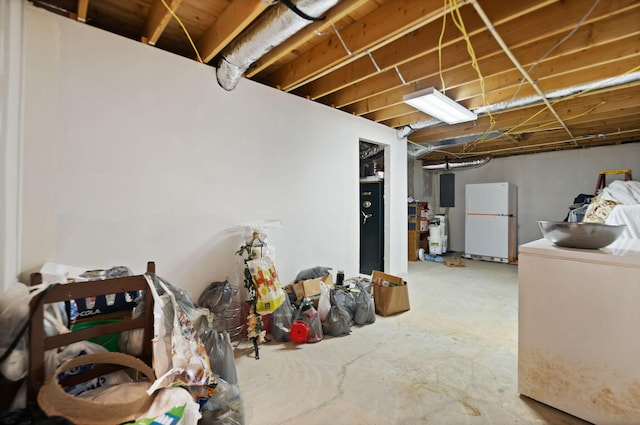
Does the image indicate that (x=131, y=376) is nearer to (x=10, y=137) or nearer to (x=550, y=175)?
(x=10, y=137)

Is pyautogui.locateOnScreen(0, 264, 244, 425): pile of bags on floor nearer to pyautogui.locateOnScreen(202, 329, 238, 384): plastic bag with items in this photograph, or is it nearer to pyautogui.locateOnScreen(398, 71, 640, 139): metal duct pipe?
pyautogui.locateOnScreen(202, 329, 238, 384): plastic bag with items

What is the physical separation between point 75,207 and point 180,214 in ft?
2.29

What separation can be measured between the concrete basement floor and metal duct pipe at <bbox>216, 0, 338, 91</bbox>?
248cm

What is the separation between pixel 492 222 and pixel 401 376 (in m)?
5.54

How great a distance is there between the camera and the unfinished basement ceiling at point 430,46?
6.57ft

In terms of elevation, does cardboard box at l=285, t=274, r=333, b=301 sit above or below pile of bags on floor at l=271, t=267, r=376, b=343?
above

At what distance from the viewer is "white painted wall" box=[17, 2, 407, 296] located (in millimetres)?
1909

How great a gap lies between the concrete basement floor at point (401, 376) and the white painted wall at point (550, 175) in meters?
4.37

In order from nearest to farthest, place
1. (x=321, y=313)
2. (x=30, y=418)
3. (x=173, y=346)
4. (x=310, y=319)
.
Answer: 1. (x=30, y=418)
2. (x=173, y=346)
3. (x=310, y=319)
4. (x=321, y=313)

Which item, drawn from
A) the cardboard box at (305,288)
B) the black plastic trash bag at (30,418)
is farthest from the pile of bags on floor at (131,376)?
the cardboard box at (305,288)

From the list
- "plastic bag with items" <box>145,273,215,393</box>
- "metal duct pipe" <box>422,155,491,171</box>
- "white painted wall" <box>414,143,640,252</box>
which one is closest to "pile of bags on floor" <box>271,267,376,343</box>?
"plastic bag with items" <box>145,273,215,393</box>

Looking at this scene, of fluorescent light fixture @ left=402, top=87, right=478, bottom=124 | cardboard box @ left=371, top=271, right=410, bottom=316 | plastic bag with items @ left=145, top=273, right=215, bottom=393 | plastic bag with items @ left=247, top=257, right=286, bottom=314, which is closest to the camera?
plastic bag with items @ left=145, top=273, right=215, bottom=393

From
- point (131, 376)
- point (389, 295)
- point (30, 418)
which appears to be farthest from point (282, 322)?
point (30, 418)

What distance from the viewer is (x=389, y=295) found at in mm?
3271
